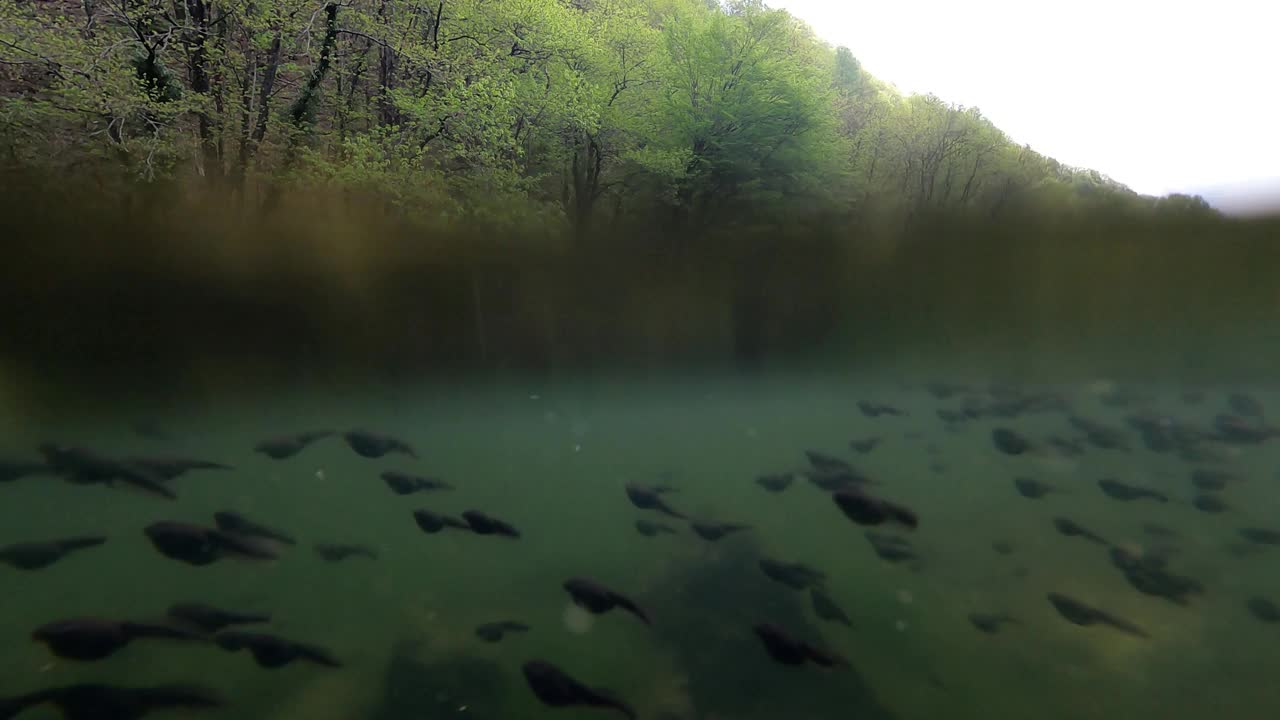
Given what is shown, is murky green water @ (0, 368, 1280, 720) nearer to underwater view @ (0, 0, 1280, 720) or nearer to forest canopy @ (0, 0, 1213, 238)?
underwater view @ (0, 0, 1280, 720)

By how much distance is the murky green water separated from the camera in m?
3.61

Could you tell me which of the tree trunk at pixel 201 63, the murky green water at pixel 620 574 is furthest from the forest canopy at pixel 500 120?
the murky green water at pixel 620 574

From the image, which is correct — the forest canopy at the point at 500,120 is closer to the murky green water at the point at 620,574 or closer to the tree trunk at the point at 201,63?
the tree trunk at the point at 201,63

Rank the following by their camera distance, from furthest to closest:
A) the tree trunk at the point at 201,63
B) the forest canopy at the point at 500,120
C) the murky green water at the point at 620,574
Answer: the tree trunk at the point at 201,63 → the forest canopy at the point at 500,120 → the murky green water at the point at 620,574

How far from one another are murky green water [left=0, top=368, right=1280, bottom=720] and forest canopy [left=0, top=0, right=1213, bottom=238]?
8.27ft

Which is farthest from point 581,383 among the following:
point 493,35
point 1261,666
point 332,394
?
point 493,35

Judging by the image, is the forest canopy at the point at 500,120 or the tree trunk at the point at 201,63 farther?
the tree trunk at the point at 201,63

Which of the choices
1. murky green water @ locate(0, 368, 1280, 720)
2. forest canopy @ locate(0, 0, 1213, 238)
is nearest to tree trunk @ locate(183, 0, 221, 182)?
forest canopy @ locate(0, 0, 1213, 238)

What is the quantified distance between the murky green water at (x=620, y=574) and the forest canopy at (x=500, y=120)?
252 cm

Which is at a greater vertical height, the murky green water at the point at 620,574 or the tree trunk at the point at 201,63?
the tree trunk at the point at 201,63

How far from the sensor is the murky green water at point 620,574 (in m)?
3.61

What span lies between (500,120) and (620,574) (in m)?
7.34

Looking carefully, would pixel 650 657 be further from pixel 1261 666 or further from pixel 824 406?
pixel 1261 666

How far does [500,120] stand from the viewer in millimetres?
7988
